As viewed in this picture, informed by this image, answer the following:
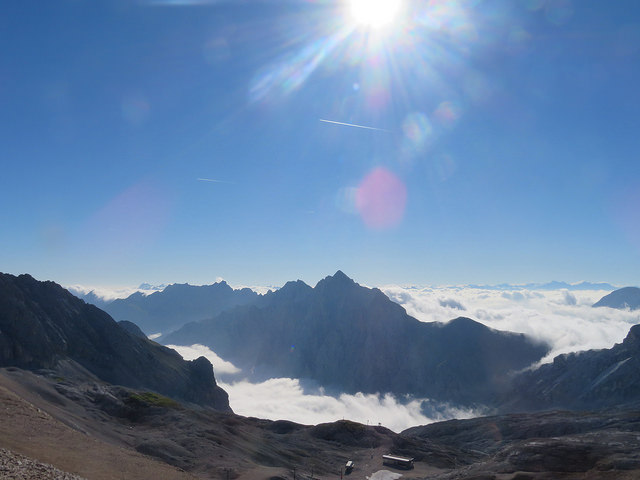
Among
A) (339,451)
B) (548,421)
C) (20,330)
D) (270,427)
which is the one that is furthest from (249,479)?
(548,421)

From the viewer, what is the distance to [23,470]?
87.9 ft

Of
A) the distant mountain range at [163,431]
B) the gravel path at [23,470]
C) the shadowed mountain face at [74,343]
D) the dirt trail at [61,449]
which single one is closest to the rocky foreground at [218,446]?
the dirt trail at [61,449]

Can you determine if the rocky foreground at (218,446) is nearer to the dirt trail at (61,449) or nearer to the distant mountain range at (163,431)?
the dirt trail at (61,449)

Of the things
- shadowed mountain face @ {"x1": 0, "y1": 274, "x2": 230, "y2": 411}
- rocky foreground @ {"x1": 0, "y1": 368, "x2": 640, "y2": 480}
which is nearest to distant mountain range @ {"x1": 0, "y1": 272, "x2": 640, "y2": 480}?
rocky foreground @ {"x1": 0, "y1": 368, "x2": 640, "y2": 480}

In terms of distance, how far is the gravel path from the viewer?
25.7 metres

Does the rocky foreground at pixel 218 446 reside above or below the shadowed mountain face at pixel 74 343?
below

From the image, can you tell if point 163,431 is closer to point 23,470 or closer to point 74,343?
point 23,470

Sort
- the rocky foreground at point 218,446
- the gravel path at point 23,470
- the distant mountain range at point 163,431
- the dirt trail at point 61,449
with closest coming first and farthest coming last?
the gravel path at point 23,470 → the dirt trail at point 61,449 → the rocky foreground at point 218,446 → the distant mountain range at point 163,431

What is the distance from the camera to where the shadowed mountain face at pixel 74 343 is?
13588cm

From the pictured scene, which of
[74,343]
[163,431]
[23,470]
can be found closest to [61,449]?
[23,470]

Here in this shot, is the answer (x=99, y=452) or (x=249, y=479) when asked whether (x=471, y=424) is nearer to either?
(x=249, y=479)

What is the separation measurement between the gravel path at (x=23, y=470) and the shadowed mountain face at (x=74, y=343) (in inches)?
4839

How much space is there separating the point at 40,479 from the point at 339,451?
9625 centimetres

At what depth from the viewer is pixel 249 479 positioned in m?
59.8
